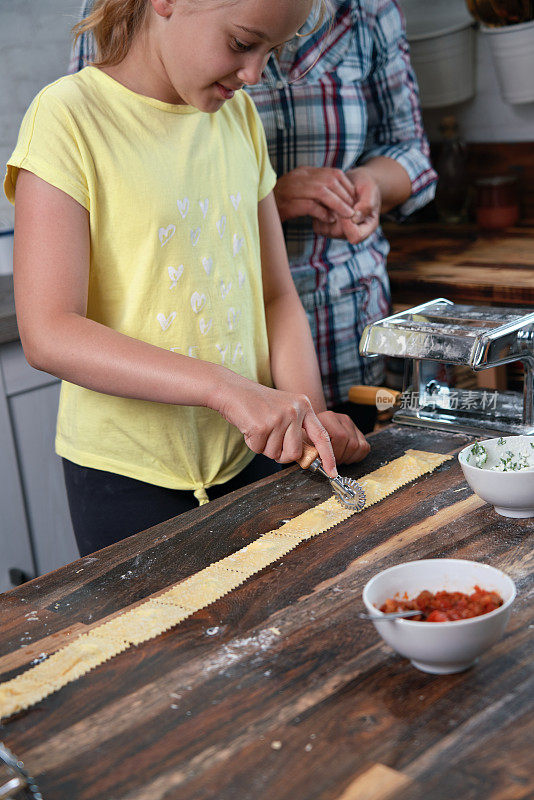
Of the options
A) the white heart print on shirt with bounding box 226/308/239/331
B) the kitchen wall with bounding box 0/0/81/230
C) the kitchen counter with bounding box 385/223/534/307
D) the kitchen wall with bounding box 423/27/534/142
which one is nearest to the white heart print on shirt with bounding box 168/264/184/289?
the white heart print on shirt with bounding box 226/308/239/331

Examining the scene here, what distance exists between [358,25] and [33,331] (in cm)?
108

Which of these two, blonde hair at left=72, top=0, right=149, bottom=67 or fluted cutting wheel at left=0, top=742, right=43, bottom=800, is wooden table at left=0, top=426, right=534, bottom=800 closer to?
fluted cutting wheel at left=0, top=742, right=43, bottom=800

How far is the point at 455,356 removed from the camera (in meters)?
1.33

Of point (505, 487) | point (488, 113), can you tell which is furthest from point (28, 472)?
point (488, 113)

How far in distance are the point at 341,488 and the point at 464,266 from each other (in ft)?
4.06

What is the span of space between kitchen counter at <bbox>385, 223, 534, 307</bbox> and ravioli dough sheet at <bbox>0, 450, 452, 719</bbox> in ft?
3.12

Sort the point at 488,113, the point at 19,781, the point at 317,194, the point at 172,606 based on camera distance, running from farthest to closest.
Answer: the point at 488,113 < the point at 317,194 < the point at 172,606 < the point at 19,781

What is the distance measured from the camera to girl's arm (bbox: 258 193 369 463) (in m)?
1.48

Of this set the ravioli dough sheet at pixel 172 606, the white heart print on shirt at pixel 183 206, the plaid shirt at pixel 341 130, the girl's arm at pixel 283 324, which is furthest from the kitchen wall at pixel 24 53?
the ravioli dough sheet at pixel 172 606

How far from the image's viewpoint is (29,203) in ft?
3.78

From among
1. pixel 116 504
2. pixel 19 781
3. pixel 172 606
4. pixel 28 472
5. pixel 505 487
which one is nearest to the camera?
pixel 19 781

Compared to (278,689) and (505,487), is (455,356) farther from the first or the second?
(278,689)

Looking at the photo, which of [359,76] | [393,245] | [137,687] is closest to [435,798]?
[137,687]

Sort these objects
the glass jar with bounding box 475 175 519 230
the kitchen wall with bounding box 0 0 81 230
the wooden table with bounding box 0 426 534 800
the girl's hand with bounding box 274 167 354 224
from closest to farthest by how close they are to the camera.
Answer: the wooden table with bounding box 0 426 534 800
the girl's hand with bounding box 274 167 354 224
the kitchen wall with bounding box 0 0 81 230
the glass jar with bounding box 475 175 519 230
